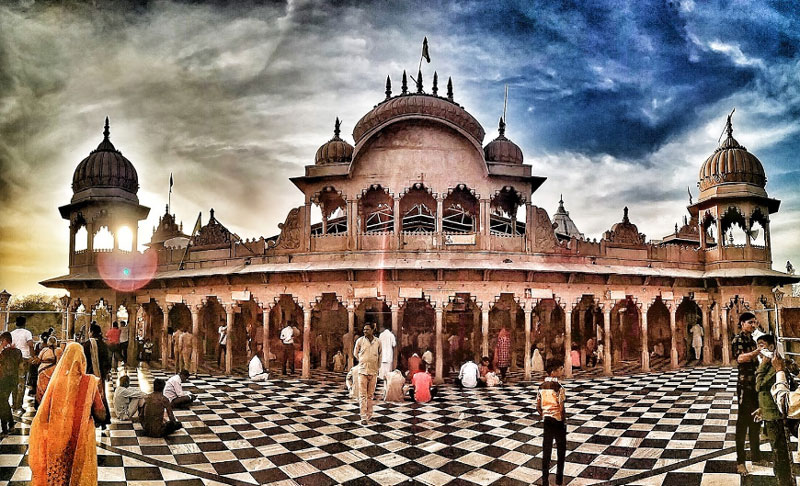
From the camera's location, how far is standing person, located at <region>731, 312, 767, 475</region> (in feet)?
18.1

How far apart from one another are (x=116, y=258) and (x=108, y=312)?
7.14 feet

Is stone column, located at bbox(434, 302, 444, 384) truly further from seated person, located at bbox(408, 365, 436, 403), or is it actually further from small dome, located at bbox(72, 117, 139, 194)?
small dome, located at bbox(72, 117, 139, 194)

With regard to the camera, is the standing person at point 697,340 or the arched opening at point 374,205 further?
the standing person at point 697,340

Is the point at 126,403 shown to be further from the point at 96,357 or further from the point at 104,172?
the point at 104,172

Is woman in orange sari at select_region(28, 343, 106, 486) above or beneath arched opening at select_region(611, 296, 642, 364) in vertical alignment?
above

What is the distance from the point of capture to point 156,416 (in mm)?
7090

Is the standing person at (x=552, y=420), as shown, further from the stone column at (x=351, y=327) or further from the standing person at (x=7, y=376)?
the stone column at (x=351, y=327)

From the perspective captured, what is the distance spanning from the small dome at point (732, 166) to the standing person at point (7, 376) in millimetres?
19822

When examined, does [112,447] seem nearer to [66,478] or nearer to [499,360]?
[66,478]

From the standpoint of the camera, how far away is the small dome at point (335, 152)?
1742 centimetres

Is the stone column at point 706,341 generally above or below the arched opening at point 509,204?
below

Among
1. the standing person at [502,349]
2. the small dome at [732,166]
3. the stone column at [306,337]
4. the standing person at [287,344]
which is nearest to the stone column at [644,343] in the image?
the standing person at [502,349]

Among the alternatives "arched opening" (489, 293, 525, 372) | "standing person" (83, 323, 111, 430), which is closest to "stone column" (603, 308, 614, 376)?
"arched opening" (489, 293, 525, 372)

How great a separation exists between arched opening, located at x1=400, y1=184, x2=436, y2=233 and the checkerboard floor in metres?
6.06
